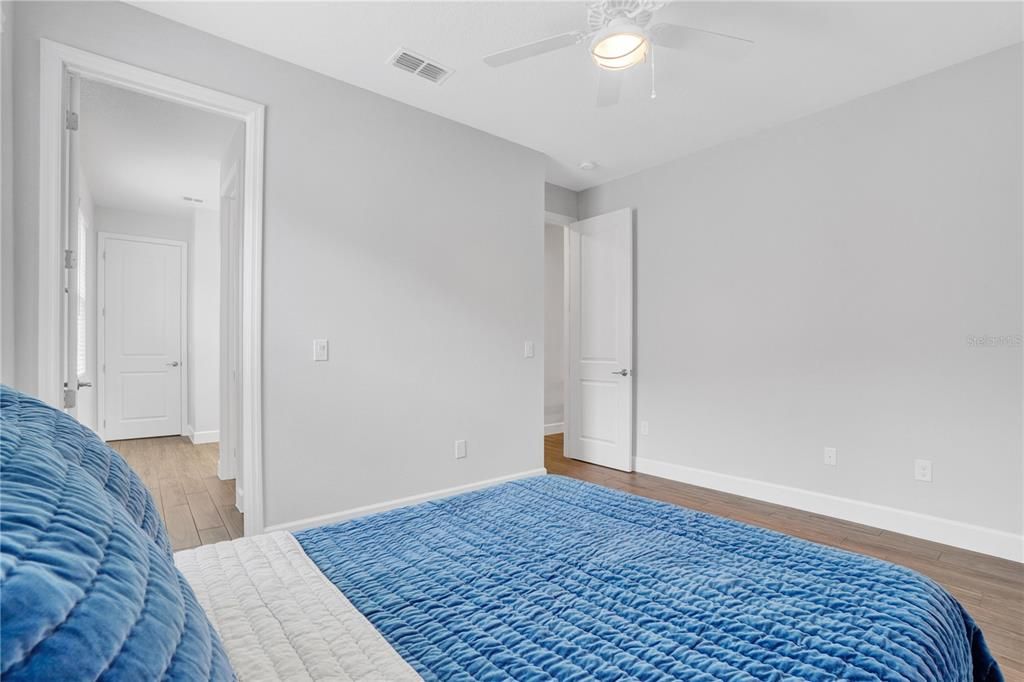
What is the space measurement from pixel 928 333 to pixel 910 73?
4.93ft

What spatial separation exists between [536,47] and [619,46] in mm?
357

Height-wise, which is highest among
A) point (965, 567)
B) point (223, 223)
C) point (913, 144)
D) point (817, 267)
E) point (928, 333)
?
point (913, 144)

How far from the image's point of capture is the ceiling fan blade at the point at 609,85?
2.42 m

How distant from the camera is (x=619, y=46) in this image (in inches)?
86.7

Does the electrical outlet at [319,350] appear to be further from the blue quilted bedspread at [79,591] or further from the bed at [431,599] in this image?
the blue quilted bedspread at [79,591]

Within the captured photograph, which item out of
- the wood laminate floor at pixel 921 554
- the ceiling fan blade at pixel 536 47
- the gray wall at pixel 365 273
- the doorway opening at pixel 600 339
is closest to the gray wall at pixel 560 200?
the doorway opening at pixel 600 339

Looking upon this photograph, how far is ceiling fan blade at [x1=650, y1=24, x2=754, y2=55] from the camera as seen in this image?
6.92 ft

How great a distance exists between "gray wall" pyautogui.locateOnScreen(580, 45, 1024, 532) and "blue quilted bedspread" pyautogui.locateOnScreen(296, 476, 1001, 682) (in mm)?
2255

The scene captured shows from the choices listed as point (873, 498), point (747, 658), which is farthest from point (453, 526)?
point (873, 498)

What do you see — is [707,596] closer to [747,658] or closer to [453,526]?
[747,658]

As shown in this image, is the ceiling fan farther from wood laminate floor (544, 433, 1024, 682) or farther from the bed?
wood laminate floor (544, 433, 1024, 682)

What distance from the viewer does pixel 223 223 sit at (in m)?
4.01

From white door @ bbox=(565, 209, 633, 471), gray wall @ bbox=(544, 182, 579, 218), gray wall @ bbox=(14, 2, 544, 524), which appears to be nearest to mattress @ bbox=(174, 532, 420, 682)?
gray wall @ bbox=(14, 2, 544, 524)

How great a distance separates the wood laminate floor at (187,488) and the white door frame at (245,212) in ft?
1.54
